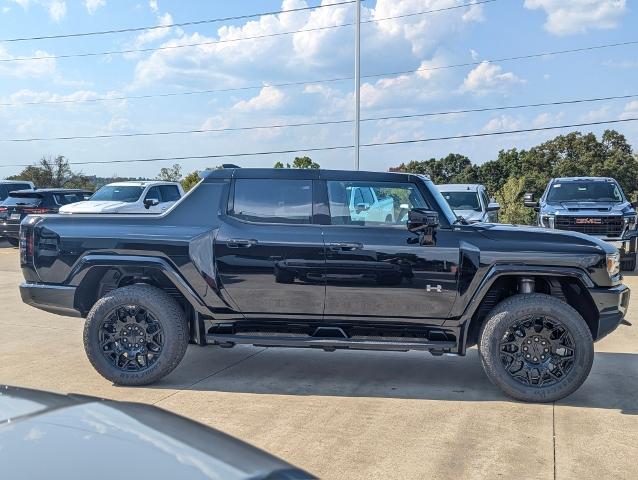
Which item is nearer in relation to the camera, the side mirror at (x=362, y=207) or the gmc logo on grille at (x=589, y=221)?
the side mirror at (x=362, y=207)

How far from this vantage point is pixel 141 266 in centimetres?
540

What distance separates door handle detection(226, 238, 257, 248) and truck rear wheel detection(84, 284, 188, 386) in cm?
71

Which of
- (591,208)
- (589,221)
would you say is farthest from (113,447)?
(591,208)

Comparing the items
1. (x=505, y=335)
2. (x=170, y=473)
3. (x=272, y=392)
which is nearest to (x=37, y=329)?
(x=272, y=392)

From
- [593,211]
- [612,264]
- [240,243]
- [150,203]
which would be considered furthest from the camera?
[150,203]

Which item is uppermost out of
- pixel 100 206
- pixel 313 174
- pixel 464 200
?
pixel 313 174

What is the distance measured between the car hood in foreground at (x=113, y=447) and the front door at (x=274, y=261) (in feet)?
9.99

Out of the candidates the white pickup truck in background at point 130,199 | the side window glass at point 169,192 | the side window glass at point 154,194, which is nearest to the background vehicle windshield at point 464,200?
the white pickup truck in background at point 130,199

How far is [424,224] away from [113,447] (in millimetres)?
3623

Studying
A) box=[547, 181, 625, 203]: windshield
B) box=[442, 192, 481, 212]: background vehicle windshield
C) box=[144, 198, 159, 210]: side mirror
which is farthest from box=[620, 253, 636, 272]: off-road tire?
box=[144, 198, 159, 210]: side mirror

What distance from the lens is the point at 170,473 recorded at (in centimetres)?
172

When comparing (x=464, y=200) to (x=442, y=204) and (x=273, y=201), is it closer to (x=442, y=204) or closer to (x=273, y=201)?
(x=442, y=204)

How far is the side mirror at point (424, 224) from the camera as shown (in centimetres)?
508

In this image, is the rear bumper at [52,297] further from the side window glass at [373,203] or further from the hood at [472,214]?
the hood at [472,214]
